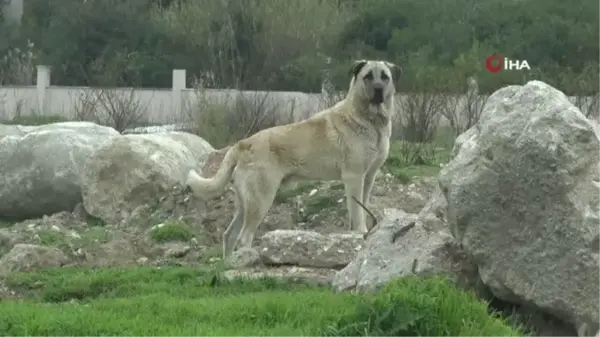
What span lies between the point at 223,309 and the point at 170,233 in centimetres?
507

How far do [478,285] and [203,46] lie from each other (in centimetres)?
3991

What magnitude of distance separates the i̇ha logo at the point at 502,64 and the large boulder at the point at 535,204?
2745 cm

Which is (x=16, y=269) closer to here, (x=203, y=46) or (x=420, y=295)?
(x=420, y=295)

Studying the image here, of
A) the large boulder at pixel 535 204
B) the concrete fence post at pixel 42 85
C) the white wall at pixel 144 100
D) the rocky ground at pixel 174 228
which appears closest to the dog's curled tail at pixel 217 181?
A: the rocky ground at pixel 174 228

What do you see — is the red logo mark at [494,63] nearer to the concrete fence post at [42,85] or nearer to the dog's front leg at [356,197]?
the concrete fence post at [42,85]

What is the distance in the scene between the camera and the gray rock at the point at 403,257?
8.02 m

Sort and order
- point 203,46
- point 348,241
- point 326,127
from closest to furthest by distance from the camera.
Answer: point 348,241 < point 326,127 < point 203,46

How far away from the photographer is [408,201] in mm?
14438

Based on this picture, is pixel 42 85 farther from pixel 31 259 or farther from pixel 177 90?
pixel 31 259

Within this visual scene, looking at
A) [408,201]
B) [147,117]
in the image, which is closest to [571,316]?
[408,201]

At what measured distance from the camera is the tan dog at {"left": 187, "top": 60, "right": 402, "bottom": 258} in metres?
11.7

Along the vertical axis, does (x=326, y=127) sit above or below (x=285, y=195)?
above

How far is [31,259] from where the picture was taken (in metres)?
11.1

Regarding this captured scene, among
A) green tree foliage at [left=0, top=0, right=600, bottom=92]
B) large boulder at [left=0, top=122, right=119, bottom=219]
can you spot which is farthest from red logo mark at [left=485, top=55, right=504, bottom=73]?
large boulder at [left=0, top=122, right=119, bottom=219]
